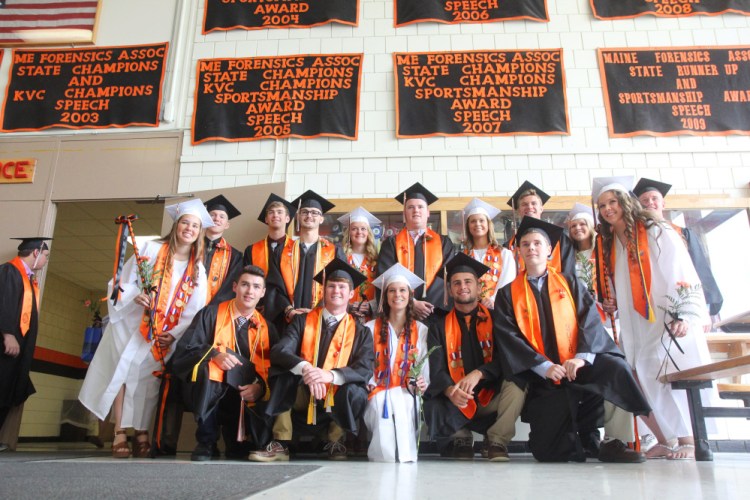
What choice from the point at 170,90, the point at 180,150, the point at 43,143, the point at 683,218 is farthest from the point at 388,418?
the point at 43,143

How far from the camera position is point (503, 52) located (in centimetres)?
619

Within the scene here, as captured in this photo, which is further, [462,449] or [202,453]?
[462,449]

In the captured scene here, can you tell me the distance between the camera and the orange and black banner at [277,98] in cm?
609

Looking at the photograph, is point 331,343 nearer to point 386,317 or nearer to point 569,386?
point 386,317

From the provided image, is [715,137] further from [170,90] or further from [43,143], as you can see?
[43,143]

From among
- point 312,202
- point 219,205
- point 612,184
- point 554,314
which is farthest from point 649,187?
point 219,205

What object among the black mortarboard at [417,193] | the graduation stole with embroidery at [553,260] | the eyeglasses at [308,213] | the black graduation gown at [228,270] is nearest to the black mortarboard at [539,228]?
the graduation stole with embroidery at [553,260]

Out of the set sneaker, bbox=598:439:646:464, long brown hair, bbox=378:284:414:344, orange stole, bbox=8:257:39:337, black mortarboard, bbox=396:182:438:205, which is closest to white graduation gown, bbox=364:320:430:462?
long brown hair, bbox=378:284:414:344

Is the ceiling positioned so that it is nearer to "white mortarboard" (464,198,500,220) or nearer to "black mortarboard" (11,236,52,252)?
"black mortarboard" (11,236,52,252)

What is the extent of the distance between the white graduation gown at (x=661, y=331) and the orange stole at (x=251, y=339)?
7.94 ft

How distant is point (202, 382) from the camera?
11.4 feet

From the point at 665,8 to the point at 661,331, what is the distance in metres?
4.29

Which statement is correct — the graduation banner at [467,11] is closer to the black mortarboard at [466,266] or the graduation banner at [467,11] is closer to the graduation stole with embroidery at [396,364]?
the black mortarboard at [466,266]

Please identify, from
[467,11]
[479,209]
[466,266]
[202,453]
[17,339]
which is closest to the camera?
[202,453]
